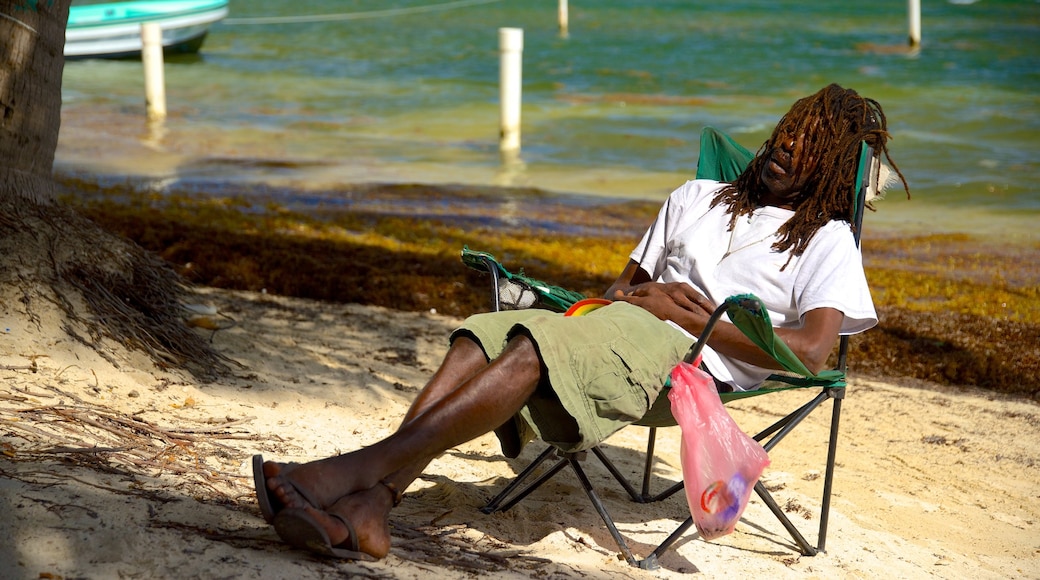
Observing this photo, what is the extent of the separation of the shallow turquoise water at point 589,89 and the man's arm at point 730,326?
29.5 ft

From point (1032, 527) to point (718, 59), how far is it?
23.3 meters

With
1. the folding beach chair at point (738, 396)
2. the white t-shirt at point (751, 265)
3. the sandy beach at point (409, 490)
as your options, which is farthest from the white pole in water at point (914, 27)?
the white t-shirt at point (751, 265)

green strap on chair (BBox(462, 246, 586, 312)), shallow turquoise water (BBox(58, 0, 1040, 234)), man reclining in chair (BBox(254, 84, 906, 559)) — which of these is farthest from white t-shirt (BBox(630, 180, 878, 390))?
shallow turquoise water (BBox(58, 0, 1040, 234))

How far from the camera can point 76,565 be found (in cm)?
209

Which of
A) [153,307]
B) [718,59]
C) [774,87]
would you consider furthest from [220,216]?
[718,59]

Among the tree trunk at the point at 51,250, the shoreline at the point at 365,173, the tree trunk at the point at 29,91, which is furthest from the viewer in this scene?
the shoreline at the point at 365,173

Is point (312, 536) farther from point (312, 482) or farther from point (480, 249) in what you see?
point (480, 249)

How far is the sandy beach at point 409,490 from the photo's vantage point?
225cm

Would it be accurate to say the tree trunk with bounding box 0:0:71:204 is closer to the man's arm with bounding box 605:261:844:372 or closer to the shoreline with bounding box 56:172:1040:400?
the shoreline with bounding box 56:172:1040:400

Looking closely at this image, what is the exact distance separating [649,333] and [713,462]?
1.16 feet

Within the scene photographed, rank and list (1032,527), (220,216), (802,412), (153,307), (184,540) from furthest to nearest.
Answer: (220,216) < (153,307) < (1032,527) < (802,412) < (184,540)

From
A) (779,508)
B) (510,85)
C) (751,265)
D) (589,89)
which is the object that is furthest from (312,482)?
(589,89)

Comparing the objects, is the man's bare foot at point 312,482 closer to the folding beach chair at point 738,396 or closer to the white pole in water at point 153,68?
the folding beach chair at point 738,396

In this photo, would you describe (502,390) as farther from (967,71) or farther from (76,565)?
(967,71)
